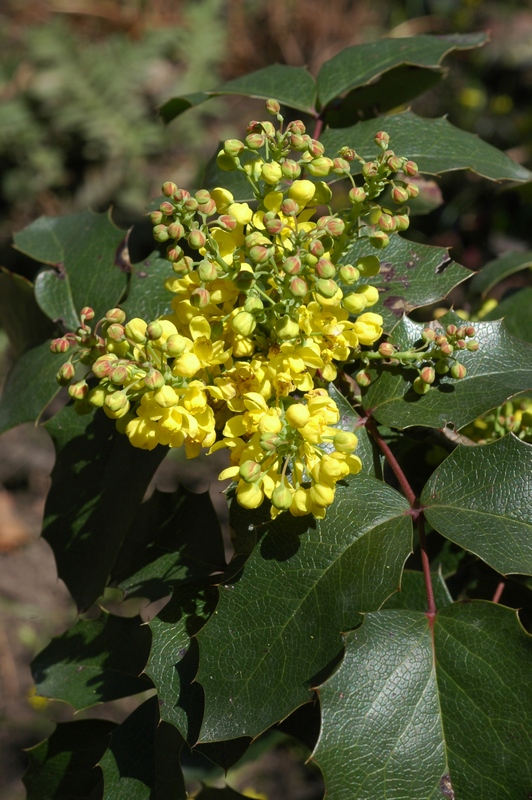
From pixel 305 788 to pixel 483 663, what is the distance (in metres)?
2.37

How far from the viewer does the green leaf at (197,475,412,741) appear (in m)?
0.98

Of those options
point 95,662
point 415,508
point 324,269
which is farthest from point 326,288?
point 95,662

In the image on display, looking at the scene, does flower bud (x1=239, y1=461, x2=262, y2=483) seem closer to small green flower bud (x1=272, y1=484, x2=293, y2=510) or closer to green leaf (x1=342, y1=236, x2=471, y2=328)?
small green flower bud (x1=272, y1=484, x2=293, y2=510)

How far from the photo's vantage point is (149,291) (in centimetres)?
130

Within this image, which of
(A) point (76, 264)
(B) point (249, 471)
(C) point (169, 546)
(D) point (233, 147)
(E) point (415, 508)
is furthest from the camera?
(A) point (76, 264)

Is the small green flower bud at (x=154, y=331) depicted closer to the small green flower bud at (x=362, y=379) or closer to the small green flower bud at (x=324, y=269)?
the small green flower bud at (x=324, y=269)

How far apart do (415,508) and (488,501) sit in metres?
0.11

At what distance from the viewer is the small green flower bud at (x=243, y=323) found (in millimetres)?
928

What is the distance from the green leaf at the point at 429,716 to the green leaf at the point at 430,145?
792 millimetres

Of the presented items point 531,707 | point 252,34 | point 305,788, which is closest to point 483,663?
point 531,707

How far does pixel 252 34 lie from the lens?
5258 millimetres

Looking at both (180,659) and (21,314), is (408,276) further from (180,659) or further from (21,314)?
(21,314)

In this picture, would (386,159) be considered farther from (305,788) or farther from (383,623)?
(305,788)

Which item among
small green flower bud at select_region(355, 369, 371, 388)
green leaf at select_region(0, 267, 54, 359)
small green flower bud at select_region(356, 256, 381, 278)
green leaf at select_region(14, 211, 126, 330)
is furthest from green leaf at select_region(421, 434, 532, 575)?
green leaf at select_region(0, 267, 54, 359)
